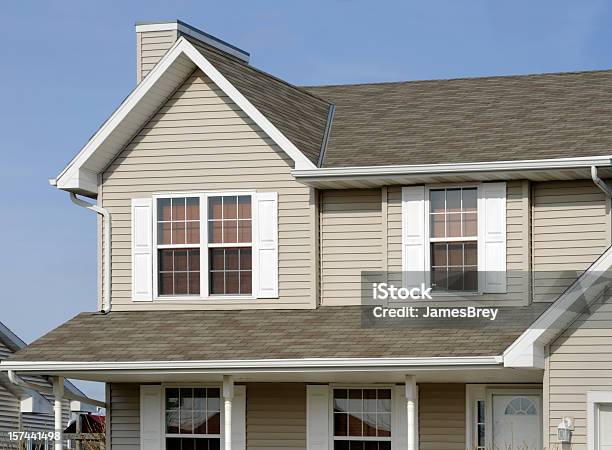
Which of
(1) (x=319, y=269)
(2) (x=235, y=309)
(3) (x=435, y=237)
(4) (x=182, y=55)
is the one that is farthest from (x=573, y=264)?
(4) (x=182, y=55)

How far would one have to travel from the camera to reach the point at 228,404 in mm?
20562

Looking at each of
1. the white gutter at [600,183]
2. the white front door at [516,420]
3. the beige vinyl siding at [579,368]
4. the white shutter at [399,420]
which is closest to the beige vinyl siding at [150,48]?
the white shutter at [399,420]

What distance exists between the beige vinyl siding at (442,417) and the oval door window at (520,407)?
2.39ft

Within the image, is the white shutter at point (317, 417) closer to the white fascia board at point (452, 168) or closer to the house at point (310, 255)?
the house at point (310, 255)

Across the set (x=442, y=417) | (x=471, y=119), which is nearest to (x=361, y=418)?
(x=442, y=417)

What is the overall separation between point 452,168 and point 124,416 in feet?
22.5

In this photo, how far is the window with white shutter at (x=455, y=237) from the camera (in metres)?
21.2

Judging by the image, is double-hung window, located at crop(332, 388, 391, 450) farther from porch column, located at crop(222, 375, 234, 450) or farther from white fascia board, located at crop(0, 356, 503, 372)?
white fascia board, located at crop(0, 356, 503, 372)

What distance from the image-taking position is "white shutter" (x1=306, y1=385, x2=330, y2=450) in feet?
71.0

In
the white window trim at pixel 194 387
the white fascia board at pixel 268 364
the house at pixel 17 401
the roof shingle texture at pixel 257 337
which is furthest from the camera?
the house at pixel 17 401

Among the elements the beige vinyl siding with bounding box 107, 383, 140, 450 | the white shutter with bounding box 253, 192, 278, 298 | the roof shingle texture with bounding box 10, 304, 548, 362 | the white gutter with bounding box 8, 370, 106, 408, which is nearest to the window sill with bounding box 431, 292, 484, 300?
the roof shingle texture with bounding box 10, 304, 548, 362

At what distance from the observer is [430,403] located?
21.3 meters

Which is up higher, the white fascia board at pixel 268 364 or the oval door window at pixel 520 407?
the white fascia board at pixel 268 364

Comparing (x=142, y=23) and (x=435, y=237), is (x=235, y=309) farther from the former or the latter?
(x=142, y=23)
